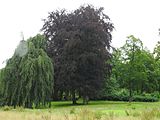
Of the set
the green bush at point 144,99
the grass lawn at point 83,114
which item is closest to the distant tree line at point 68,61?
the green bush at point 144,99

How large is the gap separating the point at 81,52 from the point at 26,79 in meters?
11.3

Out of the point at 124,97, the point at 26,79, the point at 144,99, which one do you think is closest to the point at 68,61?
the point at 26,79

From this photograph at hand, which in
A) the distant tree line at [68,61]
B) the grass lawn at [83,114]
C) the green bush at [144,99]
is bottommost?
the grass lawn at [83,114]

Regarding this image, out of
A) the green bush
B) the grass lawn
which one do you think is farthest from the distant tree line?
the grass lawn

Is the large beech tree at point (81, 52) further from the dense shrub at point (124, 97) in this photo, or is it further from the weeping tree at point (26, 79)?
the dense shrub at point (124, 97)

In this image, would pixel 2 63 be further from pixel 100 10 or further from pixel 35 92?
pixel 100 10

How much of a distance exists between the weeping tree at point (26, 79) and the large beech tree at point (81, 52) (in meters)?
6.87

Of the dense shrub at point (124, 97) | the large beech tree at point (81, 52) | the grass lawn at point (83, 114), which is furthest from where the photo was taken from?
the dense shrub at point (124, 97)

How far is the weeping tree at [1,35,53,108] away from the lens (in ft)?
110

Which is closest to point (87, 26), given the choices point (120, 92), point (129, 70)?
point (129, 70)

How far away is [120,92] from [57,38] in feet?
63.1

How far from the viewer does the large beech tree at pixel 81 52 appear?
41.9m

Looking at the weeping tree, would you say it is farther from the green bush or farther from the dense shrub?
the green bush

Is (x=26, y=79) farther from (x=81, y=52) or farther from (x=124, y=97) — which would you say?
(x=124, y=97)
